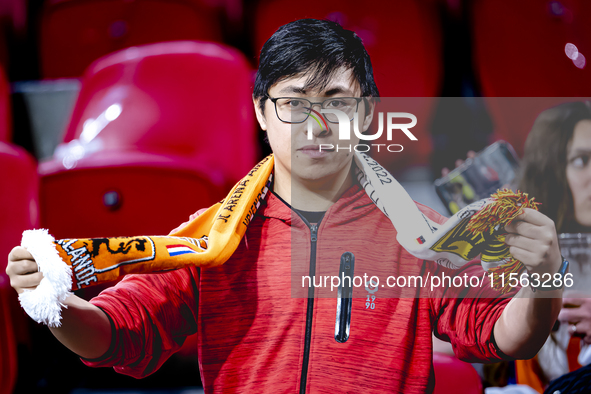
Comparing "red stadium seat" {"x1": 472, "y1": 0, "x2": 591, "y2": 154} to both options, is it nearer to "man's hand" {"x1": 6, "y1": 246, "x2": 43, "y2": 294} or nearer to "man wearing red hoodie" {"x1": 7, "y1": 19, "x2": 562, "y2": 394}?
"man wearing red hoodie" {"x1": 7, "y1": 19, "x2": 562, "y2": 394}

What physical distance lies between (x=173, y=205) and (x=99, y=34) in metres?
0.37

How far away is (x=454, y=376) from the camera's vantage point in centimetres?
50

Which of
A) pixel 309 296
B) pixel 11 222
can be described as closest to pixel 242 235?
→ pixel 309 296

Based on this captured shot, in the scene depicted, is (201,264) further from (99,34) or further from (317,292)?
(99,34)

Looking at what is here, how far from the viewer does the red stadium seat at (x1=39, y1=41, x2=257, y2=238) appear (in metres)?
0.53

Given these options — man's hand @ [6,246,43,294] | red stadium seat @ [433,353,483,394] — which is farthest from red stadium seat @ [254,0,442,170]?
man's hand @ [6,246,43,294]

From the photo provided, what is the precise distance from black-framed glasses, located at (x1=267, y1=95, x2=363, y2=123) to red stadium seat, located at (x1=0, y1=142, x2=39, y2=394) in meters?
0.33

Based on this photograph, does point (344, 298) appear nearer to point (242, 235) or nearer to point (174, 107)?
point (242, 235)

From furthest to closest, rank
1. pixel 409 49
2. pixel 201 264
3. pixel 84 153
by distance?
pixel 409 49 → pixel 84 153 → pixel 201 264

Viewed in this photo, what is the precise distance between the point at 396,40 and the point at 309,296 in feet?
1.34

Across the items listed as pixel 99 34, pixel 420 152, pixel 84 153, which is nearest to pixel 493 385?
pixel 420 152

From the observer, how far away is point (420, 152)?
1.68ft

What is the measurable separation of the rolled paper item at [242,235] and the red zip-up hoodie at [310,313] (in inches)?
0.9

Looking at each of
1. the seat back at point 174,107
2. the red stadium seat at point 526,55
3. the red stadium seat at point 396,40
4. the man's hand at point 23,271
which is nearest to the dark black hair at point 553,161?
the red stadium seat at point 526,55
